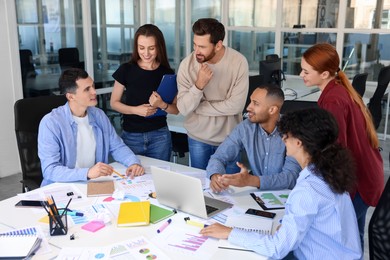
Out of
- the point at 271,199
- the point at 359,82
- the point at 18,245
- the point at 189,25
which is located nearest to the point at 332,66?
the point at 271,199

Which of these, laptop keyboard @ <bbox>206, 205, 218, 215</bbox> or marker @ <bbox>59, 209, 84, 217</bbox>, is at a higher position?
laptop keyboard @ <bbox>206, 205, 218, 215</bbox>

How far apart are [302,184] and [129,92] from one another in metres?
1.46

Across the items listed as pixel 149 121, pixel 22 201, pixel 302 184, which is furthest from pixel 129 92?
pixel 302 184

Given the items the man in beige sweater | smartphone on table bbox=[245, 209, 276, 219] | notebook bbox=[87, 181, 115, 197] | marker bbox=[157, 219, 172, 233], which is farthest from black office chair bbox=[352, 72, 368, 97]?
marker bbox=[157, 219, 172, 233]

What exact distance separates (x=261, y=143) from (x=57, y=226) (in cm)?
116

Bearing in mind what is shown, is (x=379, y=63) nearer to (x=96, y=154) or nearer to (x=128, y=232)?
(x=96, y=154)

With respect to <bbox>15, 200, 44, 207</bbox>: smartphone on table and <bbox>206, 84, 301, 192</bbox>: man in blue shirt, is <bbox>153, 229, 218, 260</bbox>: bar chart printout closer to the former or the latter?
<bbox>206, 84, 301, 192</bbox>: man in blue shirt

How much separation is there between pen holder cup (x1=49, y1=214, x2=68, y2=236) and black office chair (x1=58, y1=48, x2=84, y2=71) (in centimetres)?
328

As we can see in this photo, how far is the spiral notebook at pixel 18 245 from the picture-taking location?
1430 millimetres

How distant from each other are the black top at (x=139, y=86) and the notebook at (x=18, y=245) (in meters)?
1.16

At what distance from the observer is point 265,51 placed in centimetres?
671

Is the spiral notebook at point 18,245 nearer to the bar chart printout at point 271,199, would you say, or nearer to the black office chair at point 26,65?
the bar chart printout at point 271,199

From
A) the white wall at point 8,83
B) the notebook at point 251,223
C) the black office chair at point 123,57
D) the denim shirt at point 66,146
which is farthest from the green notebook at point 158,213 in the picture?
the black office chair at point 123,57

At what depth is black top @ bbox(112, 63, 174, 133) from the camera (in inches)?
102
